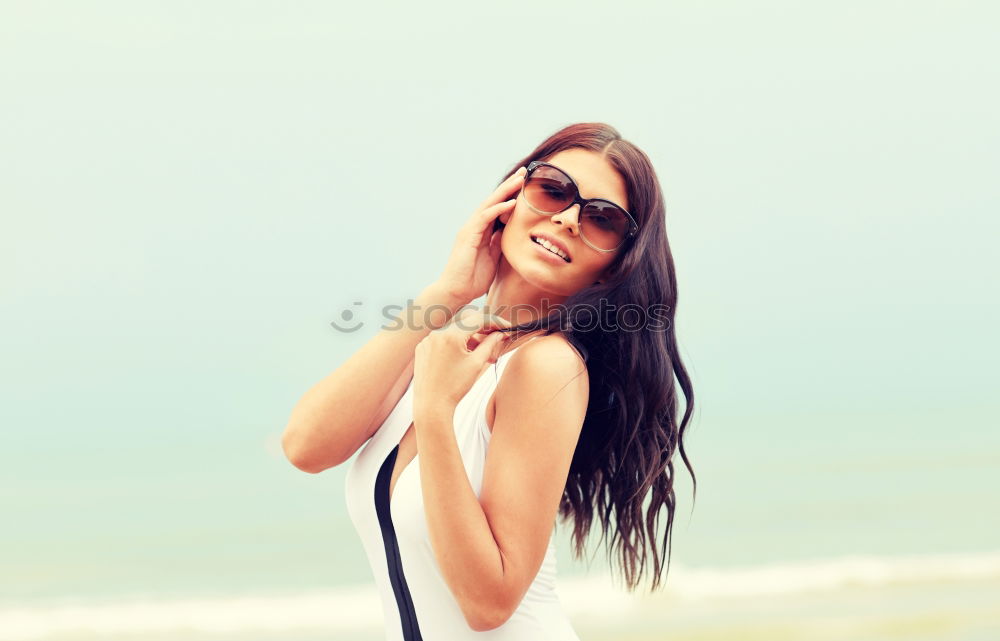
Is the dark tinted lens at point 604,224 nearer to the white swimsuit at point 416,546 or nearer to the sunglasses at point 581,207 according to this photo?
the sunglasses at point 581,207

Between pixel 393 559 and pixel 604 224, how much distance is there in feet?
3.64

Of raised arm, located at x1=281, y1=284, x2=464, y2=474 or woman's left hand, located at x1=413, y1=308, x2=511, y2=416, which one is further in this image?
raised arm, located at x1=281, y1=284, x2=464, y2=474

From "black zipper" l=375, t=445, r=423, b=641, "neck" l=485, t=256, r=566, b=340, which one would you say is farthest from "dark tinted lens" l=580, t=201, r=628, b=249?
"black zipper" l=375, t=445, r=423, b=641

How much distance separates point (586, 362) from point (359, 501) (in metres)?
0.76

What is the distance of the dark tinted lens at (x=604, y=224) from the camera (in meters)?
2.82

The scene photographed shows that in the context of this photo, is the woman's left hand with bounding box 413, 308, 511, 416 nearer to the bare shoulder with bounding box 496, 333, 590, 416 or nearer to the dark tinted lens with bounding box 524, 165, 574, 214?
the bare shoulder with bounding box 496, 333, 590, 416

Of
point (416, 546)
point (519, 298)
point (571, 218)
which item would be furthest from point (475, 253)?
point (416, 546)

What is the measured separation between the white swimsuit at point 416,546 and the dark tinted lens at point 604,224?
40 centimetres

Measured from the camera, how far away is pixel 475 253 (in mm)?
2941

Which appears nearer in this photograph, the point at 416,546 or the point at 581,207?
the point at 416,546

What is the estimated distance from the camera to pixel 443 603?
2.69m

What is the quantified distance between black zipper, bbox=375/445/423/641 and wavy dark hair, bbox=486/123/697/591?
1.88 ft

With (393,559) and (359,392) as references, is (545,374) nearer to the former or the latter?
(359,392)

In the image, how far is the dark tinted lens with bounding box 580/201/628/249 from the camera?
2818 millimetres
